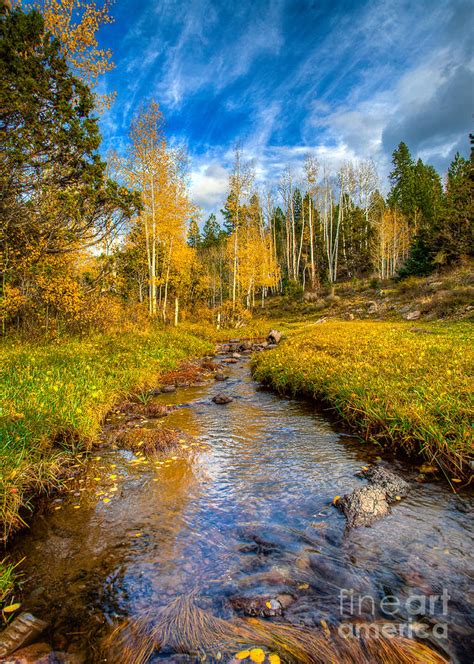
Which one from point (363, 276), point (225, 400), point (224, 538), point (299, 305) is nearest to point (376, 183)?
point (363, 276)

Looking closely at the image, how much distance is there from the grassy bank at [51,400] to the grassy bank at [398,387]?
459 centimetres

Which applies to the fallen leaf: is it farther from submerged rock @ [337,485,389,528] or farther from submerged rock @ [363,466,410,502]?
submerged rock @ [363,466,410,502]

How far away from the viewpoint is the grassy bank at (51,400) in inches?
166

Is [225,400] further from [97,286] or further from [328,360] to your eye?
[97,286]

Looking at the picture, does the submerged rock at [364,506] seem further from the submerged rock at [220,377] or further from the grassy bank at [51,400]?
the submerged rock at [220,377]

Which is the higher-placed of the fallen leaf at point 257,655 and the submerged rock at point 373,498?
the submerged rock at point 373,498

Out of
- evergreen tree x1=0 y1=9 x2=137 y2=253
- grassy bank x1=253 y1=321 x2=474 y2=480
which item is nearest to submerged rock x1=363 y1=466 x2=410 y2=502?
grassy bank x1=253 y1=321 x2=474 y2=480

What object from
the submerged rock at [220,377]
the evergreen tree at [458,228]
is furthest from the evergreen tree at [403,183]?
the submerged rock at [220,377]

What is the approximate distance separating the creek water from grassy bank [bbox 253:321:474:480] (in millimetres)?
609

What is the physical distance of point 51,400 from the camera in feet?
19.8

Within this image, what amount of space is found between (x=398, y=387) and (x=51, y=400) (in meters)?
6.61

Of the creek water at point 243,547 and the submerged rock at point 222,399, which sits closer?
the creek water at point 243,547

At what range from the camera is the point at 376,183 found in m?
49.2

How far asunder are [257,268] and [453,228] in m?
17.4
